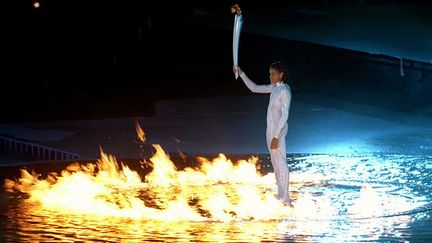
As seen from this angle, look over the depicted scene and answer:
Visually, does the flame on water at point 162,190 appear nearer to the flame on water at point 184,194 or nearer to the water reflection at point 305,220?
the flame on water at point 184,194

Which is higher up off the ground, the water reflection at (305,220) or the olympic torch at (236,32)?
the olympic torch at (236,32)

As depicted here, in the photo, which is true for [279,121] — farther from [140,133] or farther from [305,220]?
[140,133]

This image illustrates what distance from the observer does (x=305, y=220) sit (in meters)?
10.5

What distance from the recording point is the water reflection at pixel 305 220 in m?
9.81

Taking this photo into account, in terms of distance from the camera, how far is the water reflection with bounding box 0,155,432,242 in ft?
32.2

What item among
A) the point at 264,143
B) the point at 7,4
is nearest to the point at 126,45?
the point at 7,4

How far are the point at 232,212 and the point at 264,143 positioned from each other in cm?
512

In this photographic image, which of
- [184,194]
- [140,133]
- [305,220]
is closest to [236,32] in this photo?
[184,194]

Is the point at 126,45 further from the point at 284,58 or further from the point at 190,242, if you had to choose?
the point at 190,242

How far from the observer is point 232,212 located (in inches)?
432

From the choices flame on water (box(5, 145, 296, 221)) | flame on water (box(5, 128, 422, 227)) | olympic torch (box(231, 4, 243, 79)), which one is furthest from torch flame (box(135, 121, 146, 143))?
olympic torch (box(231, 4, 243, 79))

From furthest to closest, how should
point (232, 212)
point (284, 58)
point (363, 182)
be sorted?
point (284, 58) < point (363, 182) < point (232, 212)

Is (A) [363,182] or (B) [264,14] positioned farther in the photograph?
(B) [264,14]

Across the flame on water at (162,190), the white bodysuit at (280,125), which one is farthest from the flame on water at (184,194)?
the white bodysuit at (280,125)
